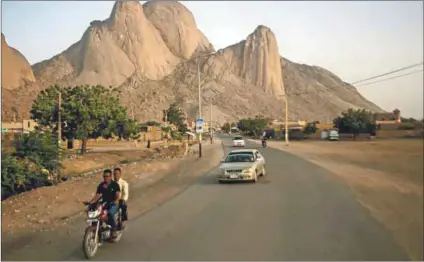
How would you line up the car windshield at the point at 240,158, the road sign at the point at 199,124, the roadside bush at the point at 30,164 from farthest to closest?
the road sign at the point at 199,124
the car windshield at the point at 240,158
the roadside bush at the point at 30,164

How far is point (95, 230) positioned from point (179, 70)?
150 meters

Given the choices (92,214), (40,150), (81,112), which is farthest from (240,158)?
(81,112)

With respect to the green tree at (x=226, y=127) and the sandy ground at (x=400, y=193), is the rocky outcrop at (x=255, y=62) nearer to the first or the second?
the green tree at (x=226, y=127)

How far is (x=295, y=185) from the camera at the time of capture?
62.1 ft

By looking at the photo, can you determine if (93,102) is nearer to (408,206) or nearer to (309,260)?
(408,206)

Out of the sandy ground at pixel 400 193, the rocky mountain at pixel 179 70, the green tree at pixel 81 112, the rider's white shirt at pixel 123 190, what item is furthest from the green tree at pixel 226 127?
the rider's white shirt at pixel 123 190

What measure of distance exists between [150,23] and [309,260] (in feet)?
553

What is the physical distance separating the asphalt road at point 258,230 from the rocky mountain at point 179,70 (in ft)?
312

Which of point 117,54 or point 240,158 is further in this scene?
point 117,54

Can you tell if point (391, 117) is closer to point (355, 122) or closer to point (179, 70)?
point (355, 122)

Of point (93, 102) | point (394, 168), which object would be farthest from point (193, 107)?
point (394, 168)

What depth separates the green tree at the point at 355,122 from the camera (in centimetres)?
7088

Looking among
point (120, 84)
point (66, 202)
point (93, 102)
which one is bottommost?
point (66, 202)

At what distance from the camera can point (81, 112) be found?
4206 centimetres
